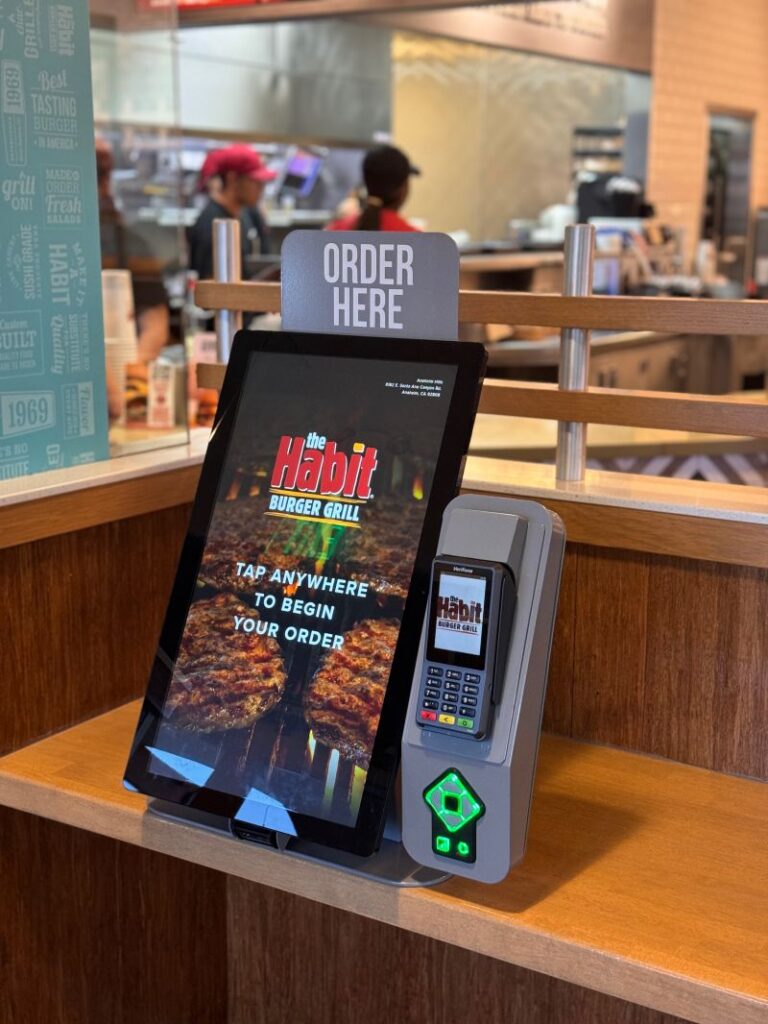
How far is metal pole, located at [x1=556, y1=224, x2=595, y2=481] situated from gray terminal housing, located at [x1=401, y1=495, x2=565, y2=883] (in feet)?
1.51

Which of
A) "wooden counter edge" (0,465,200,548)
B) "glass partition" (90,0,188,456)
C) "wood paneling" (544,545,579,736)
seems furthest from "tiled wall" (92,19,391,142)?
"wood paneling" (544,545,579,736)

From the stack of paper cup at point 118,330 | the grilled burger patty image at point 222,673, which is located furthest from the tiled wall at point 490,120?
the grilled burger patty image at point 222,673

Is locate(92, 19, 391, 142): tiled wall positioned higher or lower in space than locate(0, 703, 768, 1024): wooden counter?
higher

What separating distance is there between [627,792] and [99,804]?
2.20 ft

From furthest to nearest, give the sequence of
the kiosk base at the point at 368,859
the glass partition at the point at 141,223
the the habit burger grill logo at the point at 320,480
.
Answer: the glass partition at the point at 141,223
the the habit burger grill logo at the point at 320,480
the kiosk base at the point at 368,859

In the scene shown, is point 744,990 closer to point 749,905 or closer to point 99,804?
point 749,905

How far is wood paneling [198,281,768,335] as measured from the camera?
5.23 ft

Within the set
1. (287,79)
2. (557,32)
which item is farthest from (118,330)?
(557,32)

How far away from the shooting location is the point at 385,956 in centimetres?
199

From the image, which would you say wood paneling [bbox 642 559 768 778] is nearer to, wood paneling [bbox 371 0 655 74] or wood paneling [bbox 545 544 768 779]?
wood paneling [bbox 545 544 768 779]

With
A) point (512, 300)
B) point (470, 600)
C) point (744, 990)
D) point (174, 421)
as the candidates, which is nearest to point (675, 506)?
point (512, 300)

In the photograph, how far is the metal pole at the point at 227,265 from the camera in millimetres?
1953

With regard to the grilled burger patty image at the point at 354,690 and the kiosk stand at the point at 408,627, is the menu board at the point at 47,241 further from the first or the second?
the grilled burger patty image at the point at 354,690

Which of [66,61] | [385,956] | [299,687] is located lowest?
[385,956]
